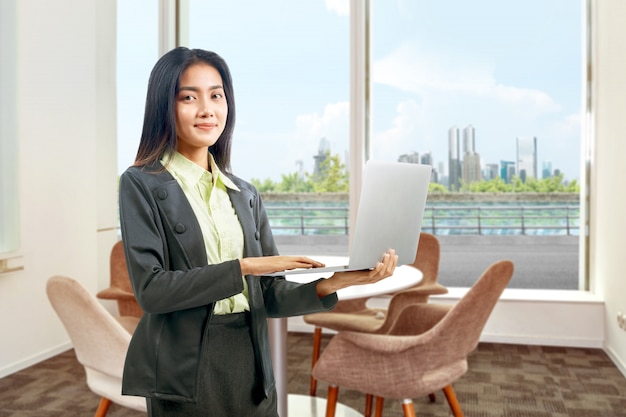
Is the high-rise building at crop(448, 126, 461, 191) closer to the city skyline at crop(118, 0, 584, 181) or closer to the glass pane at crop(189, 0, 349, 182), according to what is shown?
the city skyline at crop(118, 0, 584, 181)

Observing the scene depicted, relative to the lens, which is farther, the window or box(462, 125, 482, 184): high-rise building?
box(462, 125, 482, 184): high-rise building

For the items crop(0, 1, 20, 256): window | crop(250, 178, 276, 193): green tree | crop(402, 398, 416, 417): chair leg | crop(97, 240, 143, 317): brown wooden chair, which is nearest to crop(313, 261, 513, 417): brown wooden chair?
crop(402, 398, 416, 417): chair leg

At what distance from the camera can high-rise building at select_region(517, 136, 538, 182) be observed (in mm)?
Answer: 5348

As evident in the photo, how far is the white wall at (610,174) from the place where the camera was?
169 inches

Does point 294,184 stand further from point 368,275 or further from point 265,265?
point 265,265

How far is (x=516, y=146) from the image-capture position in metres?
5.38

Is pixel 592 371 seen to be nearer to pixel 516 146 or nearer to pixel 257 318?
pixel 516 146

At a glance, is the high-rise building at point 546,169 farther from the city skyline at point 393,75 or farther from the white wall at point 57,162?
the white wall at point 57,162

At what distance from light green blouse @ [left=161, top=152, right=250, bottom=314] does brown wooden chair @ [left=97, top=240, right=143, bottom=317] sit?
91.5 inches

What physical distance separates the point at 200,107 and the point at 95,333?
1.21 meters

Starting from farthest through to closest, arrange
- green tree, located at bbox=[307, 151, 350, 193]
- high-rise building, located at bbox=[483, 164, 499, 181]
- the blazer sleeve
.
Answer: green tree, located at bbox=[307, 151, 350, 193], high-rise building, located at bbox=[483, 164, 499, 181], the blazer sleeve

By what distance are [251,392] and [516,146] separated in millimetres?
4443

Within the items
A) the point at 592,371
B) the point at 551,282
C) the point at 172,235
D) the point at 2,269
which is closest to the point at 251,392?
the point at 172,235

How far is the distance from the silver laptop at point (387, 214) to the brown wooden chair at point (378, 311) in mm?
1845
